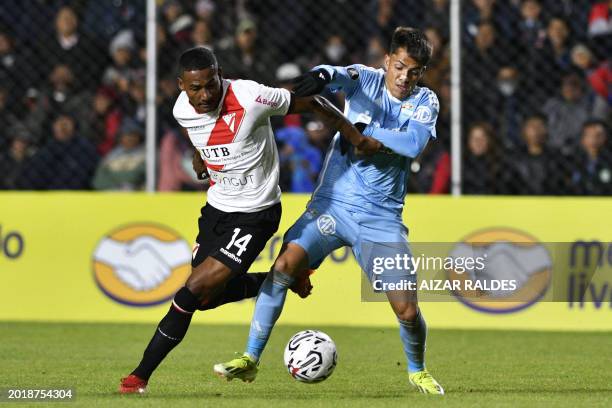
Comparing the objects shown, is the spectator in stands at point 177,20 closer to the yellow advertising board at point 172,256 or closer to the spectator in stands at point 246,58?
the spectator in stands at point 246,58

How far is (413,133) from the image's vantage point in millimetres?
7285

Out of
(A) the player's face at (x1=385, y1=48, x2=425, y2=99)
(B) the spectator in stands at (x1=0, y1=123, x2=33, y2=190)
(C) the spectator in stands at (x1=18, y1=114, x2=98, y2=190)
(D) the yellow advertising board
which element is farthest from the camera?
(B) the spectator in stands at (x1=0, y1=123, x2=33, y2=190)

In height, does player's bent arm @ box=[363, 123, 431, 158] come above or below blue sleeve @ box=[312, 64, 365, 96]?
below

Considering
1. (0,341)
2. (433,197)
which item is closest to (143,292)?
(0,341)

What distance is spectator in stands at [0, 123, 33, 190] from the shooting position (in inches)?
505

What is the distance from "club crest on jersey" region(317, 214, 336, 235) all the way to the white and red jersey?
315 millimetres

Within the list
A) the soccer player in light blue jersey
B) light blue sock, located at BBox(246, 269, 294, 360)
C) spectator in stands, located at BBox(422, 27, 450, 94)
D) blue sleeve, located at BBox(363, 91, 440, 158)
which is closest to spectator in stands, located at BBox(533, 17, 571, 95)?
spectator in stands, located at BBox(422, 27, 450, 94)

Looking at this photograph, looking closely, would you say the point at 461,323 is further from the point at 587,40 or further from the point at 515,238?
the point at 587,40

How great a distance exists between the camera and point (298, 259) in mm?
7500

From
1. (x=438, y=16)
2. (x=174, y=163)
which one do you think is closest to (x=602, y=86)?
(x=438, y=16)

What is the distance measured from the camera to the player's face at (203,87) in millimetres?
7090

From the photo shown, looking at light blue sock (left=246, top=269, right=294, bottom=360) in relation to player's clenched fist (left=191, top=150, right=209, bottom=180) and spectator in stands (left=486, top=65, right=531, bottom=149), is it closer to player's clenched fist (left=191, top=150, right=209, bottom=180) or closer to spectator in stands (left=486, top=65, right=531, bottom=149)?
player's clenched fist (left=191, top=150, right=209, bottom=180)

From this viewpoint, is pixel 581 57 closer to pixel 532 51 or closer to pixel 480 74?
pixel 532 51

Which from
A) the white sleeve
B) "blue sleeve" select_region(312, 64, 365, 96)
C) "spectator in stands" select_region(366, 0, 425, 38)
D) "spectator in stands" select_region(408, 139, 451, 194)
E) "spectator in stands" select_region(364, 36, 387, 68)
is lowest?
"spectator in stands" select_region(408, 139, 451, 194)
